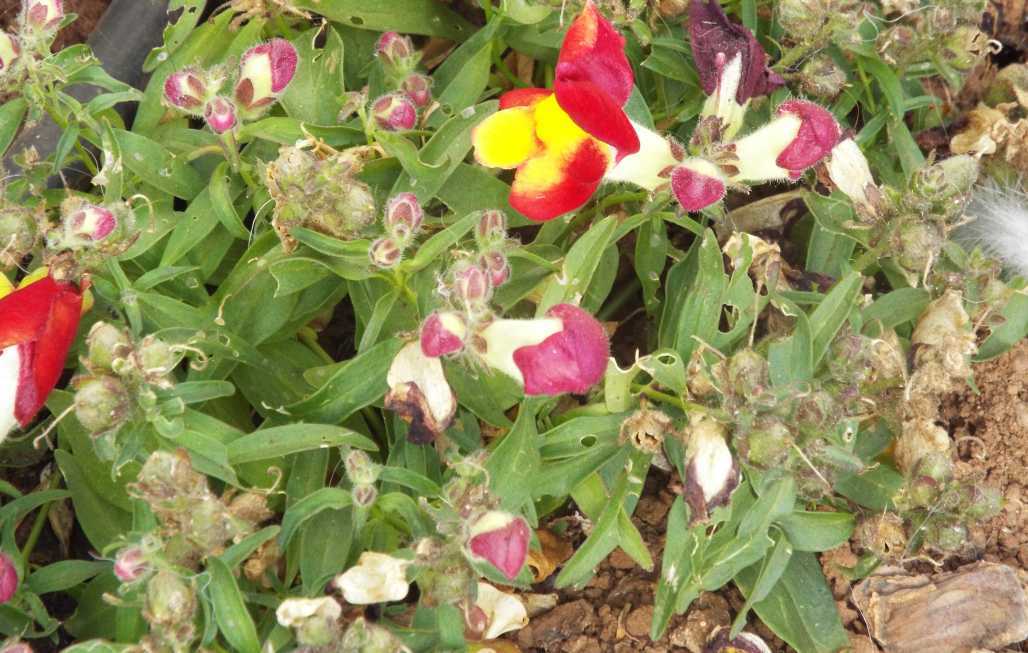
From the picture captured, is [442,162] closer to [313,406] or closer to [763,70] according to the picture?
[313,406]

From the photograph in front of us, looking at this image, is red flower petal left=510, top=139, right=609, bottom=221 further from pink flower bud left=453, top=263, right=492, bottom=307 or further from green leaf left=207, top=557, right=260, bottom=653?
green leaf left=207, top=557, right=260, bottom=653

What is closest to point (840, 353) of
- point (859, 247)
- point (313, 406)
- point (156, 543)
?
point (859, 247)

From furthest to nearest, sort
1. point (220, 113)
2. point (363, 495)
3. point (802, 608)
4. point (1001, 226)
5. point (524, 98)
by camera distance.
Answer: point (1001, 226) → point (802, 608) → point (524, 98) → point (220, 113) → point (363, 495)

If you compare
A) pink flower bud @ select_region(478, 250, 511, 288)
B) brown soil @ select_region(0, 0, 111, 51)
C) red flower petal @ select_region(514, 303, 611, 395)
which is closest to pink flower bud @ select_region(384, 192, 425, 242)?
pink flower bud @ select_region(478, 250, 511, 288)

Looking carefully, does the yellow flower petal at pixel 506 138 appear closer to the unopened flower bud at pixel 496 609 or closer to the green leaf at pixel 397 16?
the green leaf at pixel 397 16

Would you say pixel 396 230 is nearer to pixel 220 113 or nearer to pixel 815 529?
pixel 220 113

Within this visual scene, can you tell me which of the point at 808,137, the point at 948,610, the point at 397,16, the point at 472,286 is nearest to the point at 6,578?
the point at 472,286
